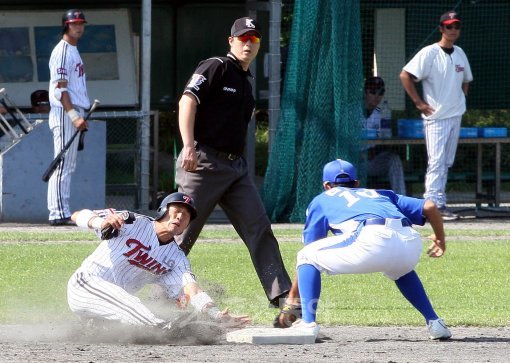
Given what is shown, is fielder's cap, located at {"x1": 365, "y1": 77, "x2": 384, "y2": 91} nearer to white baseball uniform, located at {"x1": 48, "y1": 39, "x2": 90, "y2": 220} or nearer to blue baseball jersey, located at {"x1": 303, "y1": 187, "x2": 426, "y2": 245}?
white baseball uniform, located at {"x1": 48, "y1": 39, "x2": 90, "y2": 220}

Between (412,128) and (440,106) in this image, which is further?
(412,128)

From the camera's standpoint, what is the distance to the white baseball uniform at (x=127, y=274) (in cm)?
719

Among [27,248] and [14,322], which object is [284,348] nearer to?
[14,322]

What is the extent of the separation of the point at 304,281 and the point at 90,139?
26.4ft

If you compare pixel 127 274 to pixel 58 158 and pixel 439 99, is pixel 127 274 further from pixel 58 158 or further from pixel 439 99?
pixel 439 99

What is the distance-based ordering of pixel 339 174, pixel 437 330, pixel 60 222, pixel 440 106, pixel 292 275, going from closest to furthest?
1. pixel 437 330
2. pixel 339 174
3. pixel 292 275
4. pixel 60 222
5. pixel 440 106

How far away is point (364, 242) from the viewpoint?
279 inches

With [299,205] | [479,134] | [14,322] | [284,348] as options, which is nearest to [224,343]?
[284,348]

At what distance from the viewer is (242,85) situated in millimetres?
8375

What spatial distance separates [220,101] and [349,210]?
150cm

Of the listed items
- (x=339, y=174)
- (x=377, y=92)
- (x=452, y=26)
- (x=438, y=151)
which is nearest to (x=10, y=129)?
(x=377, y=92)

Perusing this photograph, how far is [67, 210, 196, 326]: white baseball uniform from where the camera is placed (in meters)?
7.19

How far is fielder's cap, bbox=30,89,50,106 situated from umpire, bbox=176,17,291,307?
751cm

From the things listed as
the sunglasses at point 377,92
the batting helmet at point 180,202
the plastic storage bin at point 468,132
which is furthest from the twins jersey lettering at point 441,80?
the batting helmet at point 180,202
